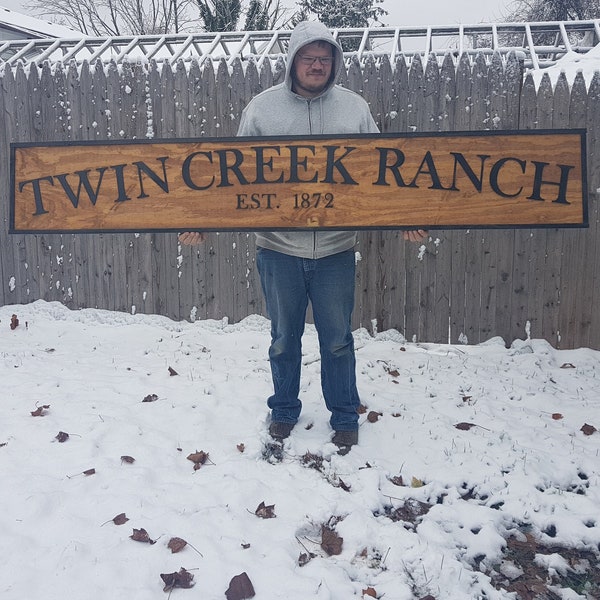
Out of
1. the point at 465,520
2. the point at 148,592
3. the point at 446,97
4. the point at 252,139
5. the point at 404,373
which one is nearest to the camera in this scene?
the point at 148,592

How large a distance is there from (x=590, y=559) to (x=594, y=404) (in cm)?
187

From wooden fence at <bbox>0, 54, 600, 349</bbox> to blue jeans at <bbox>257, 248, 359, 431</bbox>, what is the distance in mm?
2154

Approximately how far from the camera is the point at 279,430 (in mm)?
3621

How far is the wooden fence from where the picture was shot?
17.2ft

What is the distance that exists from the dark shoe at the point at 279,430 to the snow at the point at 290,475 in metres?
0.07

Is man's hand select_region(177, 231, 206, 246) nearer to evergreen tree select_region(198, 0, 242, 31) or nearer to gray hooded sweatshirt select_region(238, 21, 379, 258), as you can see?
gray hooded sweatshirt select_region(238, 21, 379, 258)

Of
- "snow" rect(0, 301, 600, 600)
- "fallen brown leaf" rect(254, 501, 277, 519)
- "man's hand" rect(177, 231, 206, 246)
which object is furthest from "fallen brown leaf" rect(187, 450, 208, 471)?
"man's hand" rect(177, 231, 206, 246)

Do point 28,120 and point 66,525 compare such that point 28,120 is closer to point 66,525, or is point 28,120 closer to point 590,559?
point 66,525

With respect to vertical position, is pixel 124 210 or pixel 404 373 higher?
pixel 124 210

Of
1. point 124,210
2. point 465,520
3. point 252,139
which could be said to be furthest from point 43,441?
point 465,520

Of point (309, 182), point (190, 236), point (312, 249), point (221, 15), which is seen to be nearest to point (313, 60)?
point (309, 182)

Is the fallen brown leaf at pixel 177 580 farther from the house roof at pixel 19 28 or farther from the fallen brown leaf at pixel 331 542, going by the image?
the house roof at pixel 19 28

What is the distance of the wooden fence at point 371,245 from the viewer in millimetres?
5246

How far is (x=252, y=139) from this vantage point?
10.8ft
